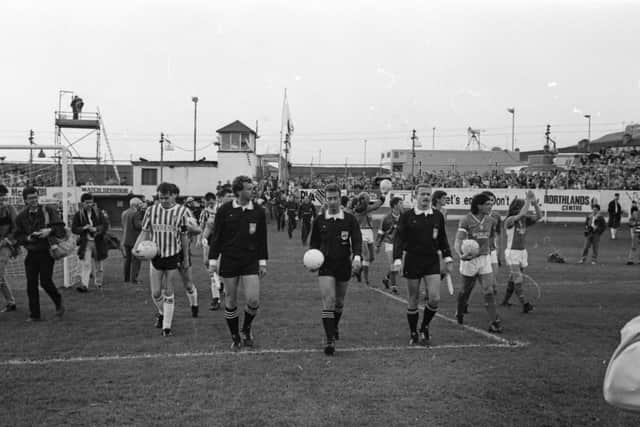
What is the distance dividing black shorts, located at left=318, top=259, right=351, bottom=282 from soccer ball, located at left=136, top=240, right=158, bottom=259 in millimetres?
2370

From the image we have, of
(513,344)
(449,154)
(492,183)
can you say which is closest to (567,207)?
(492,183)

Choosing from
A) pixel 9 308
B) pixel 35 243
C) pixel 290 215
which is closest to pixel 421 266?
pixel 35 243

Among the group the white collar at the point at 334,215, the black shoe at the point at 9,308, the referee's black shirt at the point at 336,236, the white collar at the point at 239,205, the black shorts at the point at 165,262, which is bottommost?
the black shoe at the point at 9,308

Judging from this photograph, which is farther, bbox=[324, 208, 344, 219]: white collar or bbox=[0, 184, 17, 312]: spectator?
bbox=[0, 184, 17, 312]: spectator

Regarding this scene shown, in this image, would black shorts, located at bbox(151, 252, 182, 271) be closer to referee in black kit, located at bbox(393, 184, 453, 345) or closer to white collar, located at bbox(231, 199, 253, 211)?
white collar, located at bbox(231, 199, 253, 211)

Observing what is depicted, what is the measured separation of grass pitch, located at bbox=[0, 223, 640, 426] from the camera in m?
5.29

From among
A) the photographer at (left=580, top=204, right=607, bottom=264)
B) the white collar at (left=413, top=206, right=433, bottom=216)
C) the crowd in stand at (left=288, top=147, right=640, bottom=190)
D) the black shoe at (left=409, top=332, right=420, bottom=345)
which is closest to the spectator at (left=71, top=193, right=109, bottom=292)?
the white collar at (left=413, top=206, right=433, bottom=216)

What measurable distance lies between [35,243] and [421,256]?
599 centimetres

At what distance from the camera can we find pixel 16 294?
12.2m

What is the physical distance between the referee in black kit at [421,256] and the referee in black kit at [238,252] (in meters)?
1.91

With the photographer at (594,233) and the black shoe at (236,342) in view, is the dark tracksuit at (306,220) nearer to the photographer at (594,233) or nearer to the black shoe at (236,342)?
the photographer at (594,233)

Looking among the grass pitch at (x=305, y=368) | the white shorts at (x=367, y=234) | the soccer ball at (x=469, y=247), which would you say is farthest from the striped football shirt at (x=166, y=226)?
the white shorts at (x=367, y=234)

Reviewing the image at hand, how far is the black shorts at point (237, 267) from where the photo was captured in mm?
7633

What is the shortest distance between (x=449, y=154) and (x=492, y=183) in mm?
20251
